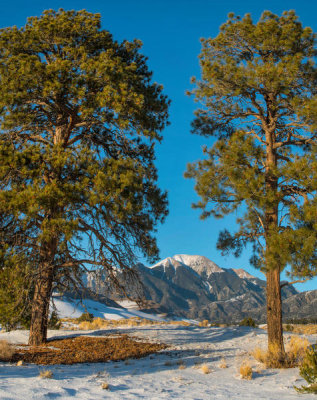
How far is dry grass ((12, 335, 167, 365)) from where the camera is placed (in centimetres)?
821

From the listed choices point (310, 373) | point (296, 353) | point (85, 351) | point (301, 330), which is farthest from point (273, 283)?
point (301, 330)

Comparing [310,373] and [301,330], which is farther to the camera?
[301,330]

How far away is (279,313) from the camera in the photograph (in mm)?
8531

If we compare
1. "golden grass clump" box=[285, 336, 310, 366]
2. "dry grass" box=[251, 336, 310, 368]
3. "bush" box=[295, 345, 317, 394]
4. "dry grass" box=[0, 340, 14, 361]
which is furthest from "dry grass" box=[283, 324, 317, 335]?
"dry grass" box=[0, 340, 14, 361]

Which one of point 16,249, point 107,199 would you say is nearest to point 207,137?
point 107,199

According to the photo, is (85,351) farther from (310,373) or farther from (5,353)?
(310,373)

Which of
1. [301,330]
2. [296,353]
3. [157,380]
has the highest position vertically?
[296,353]

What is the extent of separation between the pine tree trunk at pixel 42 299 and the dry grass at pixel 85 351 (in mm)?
411

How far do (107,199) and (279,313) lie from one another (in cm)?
504

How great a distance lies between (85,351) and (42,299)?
202 cm

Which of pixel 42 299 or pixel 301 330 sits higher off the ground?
pixel 42 299

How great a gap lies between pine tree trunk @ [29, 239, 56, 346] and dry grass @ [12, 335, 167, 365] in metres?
0.41

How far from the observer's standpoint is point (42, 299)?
1031cm

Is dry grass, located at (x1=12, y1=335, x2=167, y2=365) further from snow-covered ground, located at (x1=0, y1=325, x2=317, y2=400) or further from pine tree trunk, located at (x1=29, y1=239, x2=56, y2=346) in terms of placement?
snow-covered ground, located at (x1=0, y1=325, x2=317, y2=400)
